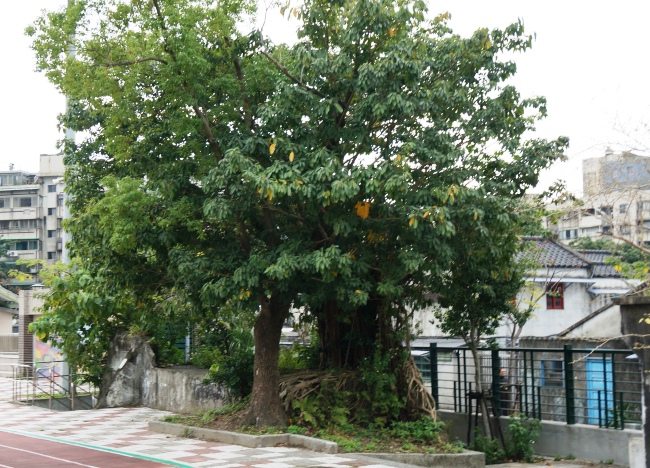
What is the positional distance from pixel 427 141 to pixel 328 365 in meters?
5.04

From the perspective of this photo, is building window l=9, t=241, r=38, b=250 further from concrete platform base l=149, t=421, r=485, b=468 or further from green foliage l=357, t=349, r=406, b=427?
green foliage l=357, t=349, r=406, b=427

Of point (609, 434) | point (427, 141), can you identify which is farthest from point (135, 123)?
point (609, 434)

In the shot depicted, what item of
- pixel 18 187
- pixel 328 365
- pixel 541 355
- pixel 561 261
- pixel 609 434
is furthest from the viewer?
pixel 18 187

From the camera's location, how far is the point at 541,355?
65.4 feet

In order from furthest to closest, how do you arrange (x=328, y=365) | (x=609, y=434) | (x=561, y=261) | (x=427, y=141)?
(x=561, y=261) < (x=328, y=365) < (x=609, y=434) < (x=427, y=141)

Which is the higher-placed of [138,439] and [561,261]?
[561,261]

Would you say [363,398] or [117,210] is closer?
[117,210]

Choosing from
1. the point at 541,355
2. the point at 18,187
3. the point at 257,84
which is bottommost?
the point at 541,355

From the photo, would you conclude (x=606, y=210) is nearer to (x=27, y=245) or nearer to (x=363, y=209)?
(x=363, y=209)

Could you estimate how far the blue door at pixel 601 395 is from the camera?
556 inches

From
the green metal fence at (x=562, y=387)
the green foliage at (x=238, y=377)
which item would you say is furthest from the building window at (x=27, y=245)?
the green foliage at (x=238, y=377)

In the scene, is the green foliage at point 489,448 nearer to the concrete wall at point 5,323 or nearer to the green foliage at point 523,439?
the green foliage at point 523,439

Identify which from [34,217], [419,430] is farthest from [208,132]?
[34,217]

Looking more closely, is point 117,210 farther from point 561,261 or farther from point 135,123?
point 561,261
